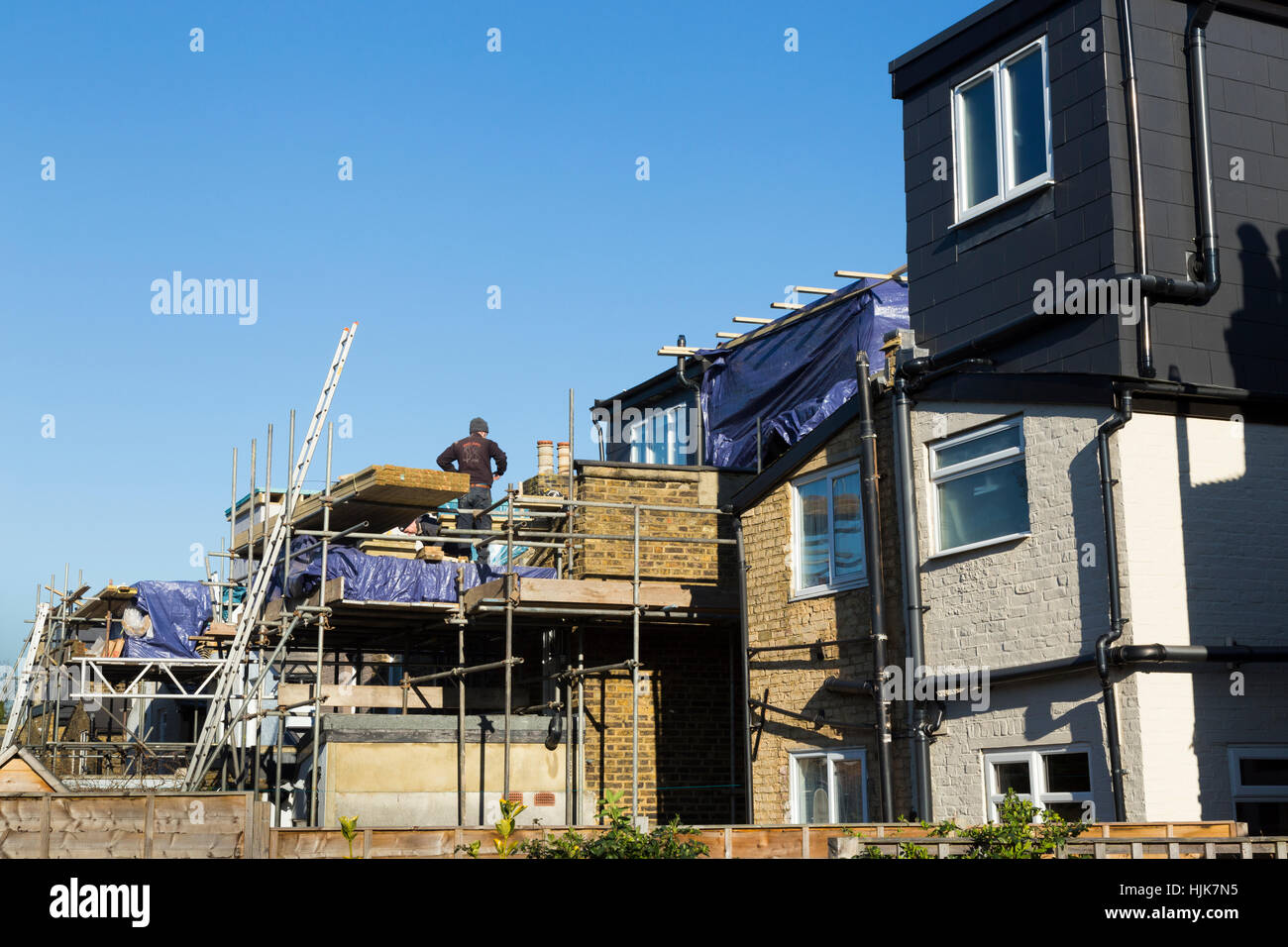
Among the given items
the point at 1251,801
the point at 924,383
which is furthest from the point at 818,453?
the point at 1251,801

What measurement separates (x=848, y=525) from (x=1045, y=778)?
4.26 meters

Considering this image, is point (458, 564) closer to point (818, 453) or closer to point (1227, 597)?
point (818, 453)

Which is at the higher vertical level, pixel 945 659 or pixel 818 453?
pixel 818 453

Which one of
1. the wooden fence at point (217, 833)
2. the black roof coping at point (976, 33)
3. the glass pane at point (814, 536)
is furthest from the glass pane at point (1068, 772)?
the black roof coping at point (976, 33)

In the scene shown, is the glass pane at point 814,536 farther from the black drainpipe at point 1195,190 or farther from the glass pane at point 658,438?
the glass pane at point 658,438

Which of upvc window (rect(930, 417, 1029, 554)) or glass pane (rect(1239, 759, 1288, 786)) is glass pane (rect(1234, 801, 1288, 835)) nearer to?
glass pane (rect(1239, 759, 1288, 786))

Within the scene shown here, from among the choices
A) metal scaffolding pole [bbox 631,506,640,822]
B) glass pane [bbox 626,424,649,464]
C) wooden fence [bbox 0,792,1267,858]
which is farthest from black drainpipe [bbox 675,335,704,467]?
wooden fence [bbox 0,792,1267,858]

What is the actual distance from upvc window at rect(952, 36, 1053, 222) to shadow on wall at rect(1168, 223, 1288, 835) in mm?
2215

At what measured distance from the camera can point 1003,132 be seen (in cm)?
1524

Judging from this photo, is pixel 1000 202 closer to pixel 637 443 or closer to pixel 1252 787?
pixel 1252 787

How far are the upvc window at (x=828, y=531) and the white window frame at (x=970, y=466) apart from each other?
1.29 metres
